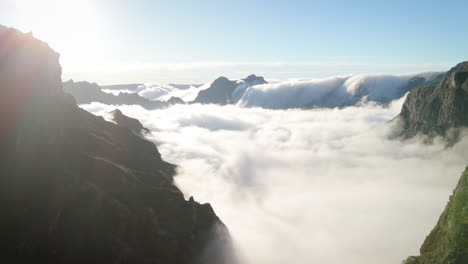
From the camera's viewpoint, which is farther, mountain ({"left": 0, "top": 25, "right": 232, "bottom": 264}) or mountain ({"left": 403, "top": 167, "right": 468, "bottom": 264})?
mountain ({"left": 0, "top": 25, "right": 232, "bottom": 264})

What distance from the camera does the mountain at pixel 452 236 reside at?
158 feet

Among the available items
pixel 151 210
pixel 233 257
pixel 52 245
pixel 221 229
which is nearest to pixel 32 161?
pixel 52 245

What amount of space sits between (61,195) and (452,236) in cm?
9707

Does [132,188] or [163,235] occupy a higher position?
[132,188]

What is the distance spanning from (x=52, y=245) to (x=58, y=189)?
53.1ft

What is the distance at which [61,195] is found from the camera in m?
95.8

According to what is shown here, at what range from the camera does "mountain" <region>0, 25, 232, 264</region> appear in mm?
89000

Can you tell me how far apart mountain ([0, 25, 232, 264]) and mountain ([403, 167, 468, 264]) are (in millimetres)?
78205

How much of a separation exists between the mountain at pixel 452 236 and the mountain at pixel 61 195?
78.2m

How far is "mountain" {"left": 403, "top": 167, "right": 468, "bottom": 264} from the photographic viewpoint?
48309 millimetres

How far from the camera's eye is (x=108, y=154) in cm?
14125

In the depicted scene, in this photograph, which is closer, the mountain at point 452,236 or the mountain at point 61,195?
the mountain at point 452,236

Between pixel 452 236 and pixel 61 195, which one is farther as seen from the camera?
pixel 61 195

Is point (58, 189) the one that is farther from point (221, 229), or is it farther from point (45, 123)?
point (221, 229)
